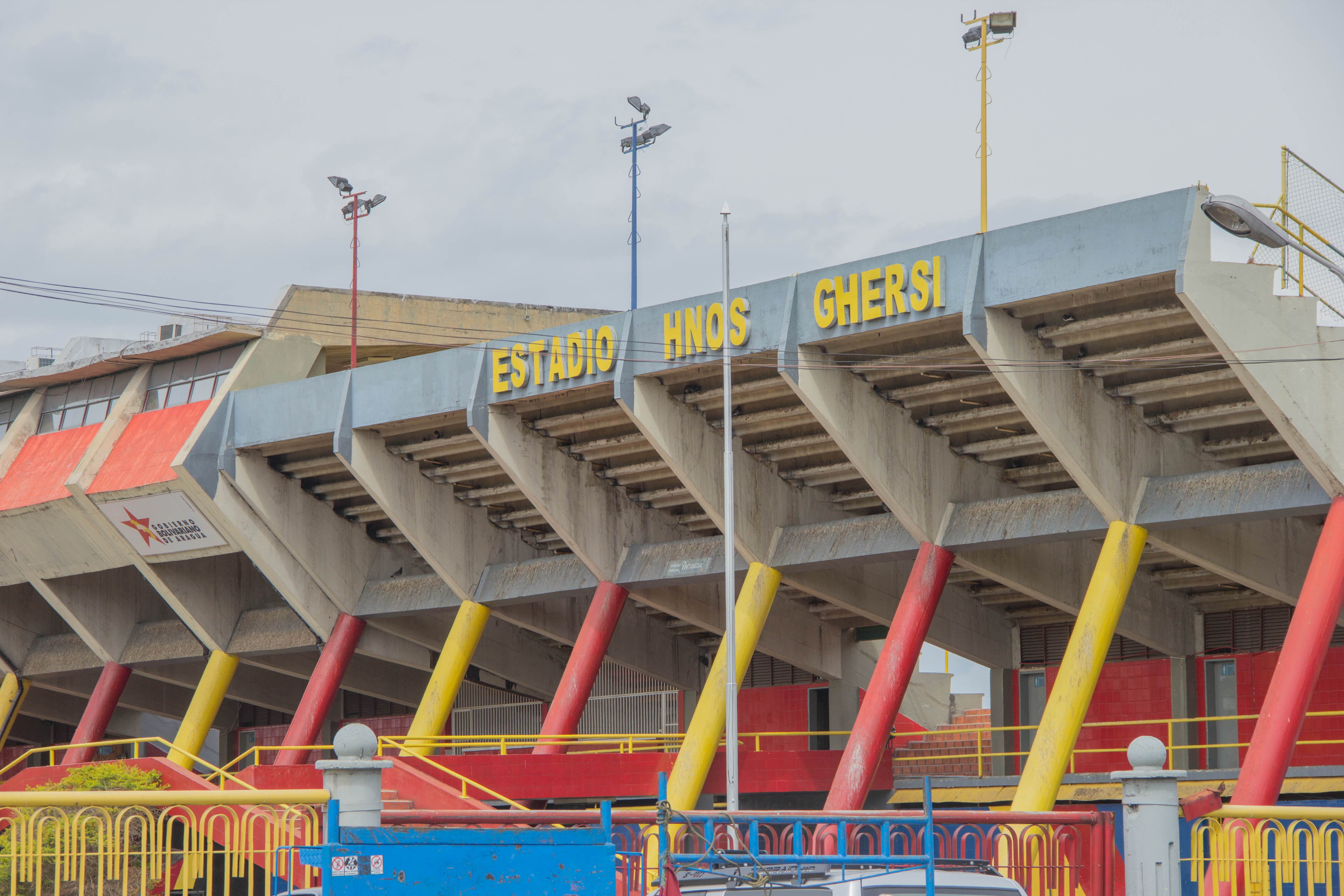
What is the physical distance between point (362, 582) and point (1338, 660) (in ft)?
71.6

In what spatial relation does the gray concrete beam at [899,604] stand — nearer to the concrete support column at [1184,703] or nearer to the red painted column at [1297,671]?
the concrete support column at [1184,703]

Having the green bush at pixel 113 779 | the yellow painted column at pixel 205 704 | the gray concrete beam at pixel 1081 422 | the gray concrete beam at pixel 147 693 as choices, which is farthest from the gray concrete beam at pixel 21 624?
the gray concrete beam at pixel 1081 422

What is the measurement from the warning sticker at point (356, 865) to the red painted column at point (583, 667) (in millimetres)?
25381

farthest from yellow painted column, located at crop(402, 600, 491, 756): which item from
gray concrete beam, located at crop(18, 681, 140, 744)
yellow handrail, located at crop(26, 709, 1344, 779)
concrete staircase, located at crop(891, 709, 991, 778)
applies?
gray concrete beam, located at crop(18, 681, 140, 744)

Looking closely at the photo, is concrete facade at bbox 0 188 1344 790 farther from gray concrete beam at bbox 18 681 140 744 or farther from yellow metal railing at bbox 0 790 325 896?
yellow metal railing at bbox 0 790 325 896

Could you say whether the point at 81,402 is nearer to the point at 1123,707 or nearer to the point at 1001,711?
the point at 1001,711

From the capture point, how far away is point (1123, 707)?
3666 centimetres

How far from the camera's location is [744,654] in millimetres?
32062

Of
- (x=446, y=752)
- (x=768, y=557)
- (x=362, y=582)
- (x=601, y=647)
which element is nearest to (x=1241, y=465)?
(x=768, y=557)

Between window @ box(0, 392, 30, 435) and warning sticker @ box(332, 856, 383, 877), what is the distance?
1575 inches

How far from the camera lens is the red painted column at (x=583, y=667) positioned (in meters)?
34.5

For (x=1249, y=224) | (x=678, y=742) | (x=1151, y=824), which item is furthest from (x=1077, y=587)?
(x=1151, y=824)

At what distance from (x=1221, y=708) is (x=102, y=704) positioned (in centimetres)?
2891

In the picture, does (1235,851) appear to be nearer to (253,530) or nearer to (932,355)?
(932,355)
